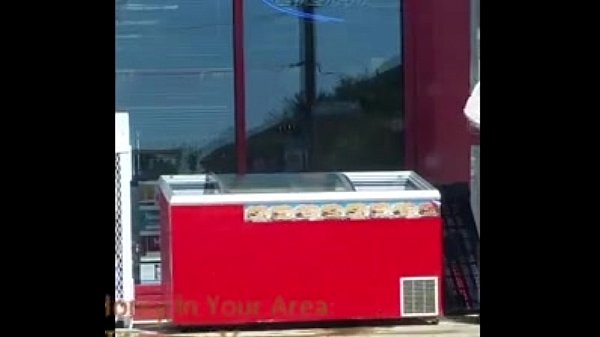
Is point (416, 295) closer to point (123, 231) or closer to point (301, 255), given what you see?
point (301, 255)

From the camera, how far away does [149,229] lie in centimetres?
673

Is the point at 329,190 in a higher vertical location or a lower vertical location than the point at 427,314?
higher

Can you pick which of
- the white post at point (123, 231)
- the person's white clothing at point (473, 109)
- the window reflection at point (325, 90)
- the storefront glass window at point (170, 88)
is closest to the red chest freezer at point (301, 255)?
the white post at point (123, 231)

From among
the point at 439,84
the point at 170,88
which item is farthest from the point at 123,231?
the point at 439,84

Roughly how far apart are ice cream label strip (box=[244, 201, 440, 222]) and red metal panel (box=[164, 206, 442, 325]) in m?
0.03

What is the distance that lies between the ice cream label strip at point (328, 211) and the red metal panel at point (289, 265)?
0.03m

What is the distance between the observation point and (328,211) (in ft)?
20.1

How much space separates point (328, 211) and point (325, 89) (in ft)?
3.67

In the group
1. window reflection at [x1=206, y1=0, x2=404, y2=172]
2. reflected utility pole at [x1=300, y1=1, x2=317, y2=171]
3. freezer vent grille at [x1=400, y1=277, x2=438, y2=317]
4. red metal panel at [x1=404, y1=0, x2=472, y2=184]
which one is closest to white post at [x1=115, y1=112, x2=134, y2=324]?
window reflection at [x1=206, y1=0, x2=404, y2=172]
